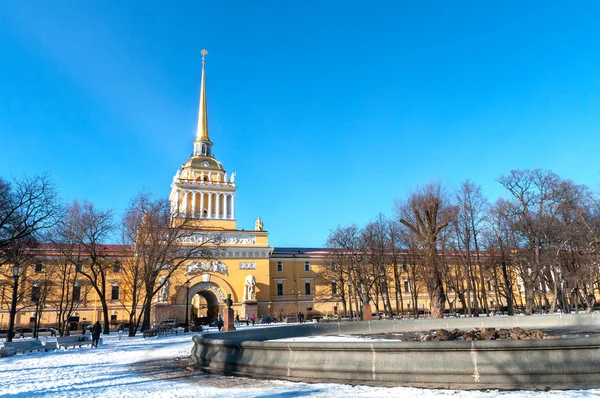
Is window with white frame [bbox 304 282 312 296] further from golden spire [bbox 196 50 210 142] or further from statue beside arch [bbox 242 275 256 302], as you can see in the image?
golden spire [bbox 196 50 210 142]

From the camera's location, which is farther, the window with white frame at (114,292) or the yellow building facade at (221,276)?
the window with white frame at (114,292)

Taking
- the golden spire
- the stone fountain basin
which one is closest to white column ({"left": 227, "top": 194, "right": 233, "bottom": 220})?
the golden spire

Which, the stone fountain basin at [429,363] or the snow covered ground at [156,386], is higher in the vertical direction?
the stone fountain basin at [429,363]

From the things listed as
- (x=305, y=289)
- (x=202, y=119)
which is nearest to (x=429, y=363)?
(x=305, y=289)

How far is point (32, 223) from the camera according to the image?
881 inches

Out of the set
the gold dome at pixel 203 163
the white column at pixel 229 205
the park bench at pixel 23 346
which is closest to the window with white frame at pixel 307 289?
the white column at pixel 229 205

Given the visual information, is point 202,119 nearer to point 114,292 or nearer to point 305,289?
point 114,292

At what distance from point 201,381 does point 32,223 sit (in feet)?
57.6

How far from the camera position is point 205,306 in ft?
212

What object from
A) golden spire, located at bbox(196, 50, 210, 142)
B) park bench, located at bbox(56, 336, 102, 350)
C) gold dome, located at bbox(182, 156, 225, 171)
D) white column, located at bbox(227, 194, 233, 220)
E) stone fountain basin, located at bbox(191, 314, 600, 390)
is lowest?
park bench, located at bbox(56, 336, 102, 350)

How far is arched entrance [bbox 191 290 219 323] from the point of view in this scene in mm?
57016

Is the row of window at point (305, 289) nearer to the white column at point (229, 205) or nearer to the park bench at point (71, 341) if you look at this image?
the white column at point (229, 205)

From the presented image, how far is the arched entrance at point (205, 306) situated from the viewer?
5702 centimetres

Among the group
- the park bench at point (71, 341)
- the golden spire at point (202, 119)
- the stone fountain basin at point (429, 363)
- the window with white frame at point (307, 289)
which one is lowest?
the park bench at point (71, 341)
